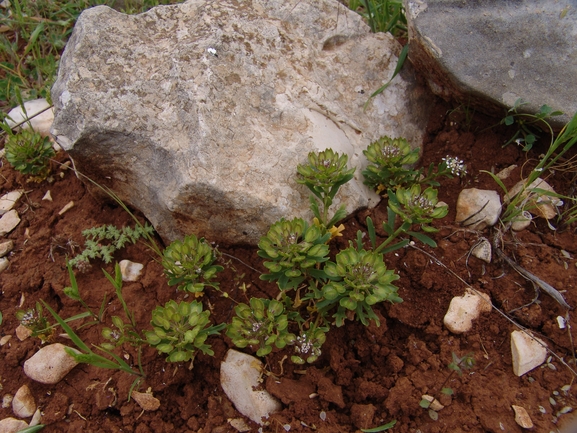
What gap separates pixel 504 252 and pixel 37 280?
283 cm

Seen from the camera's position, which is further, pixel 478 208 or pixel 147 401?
pixel 478 208

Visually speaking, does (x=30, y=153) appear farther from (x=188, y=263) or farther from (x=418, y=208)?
(x=418, y=208)

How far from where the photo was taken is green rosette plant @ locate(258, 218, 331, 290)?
2.50 m

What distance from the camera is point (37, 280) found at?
3037 mm

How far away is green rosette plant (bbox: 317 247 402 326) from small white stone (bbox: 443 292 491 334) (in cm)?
37

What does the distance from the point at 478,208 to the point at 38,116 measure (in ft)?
10.7

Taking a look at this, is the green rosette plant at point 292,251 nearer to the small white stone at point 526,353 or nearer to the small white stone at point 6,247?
the small white stone at point 526,353

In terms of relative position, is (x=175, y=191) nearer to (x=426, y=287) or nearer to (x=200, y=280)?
(x=200, y=280)

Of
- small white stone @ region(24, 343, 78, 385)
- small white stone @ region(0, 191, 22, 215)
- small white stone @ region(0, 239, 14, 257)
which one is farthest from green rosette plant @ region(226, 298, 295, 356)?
small white stone @ region(0, 191, 22, 215)

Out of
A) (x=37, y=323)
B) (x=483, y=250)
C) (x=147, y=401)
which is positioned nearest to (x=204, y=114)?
(x=37, y=323)

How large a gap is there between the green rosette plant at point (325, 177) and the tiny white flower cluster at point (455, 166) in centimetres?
77

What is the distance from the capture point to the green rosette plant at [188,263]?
2605mm

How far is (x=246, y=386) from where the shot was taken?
259 cm

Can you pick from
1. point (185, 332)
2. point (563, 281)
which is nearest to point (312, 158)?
point (185, 332)
